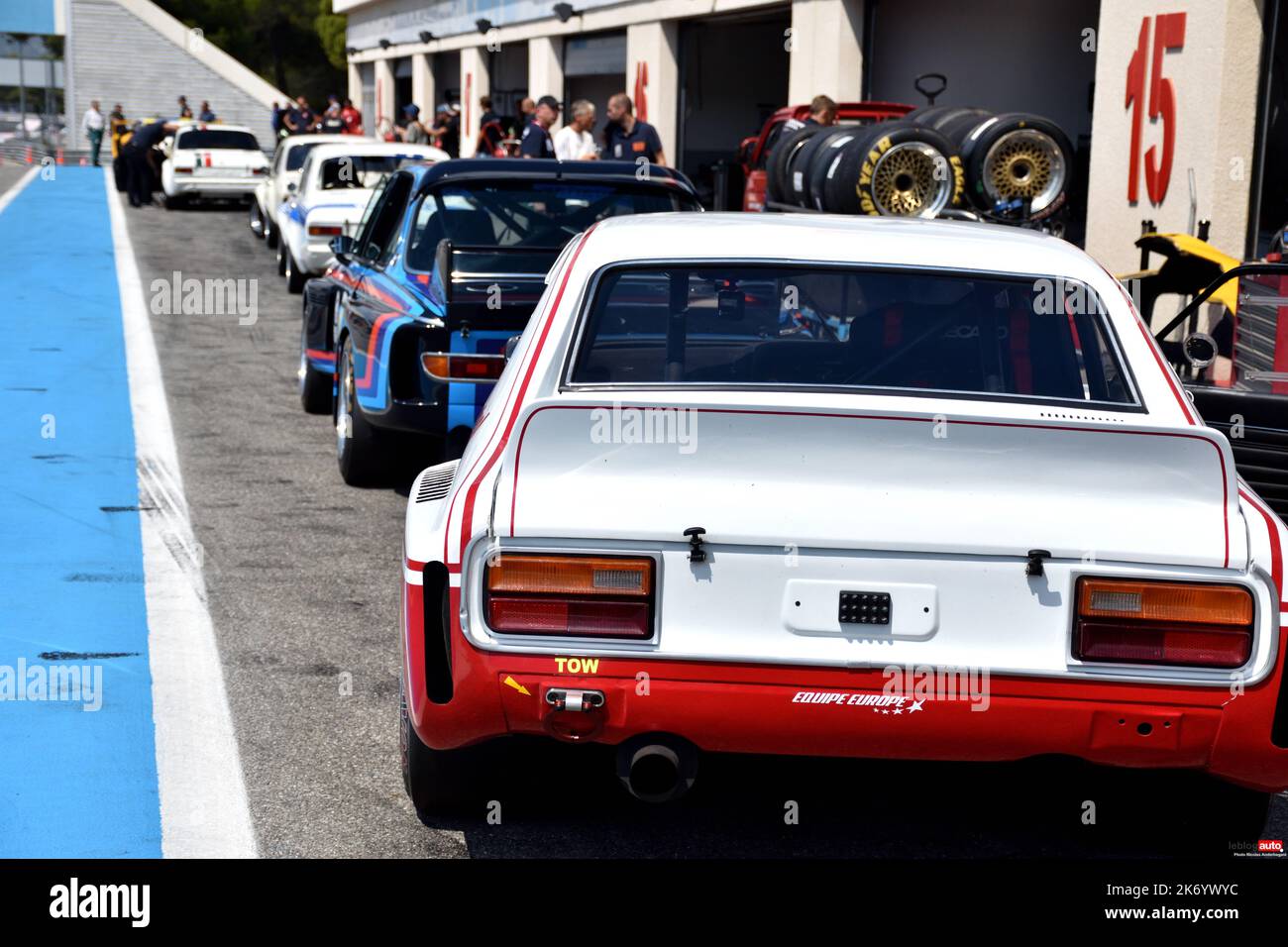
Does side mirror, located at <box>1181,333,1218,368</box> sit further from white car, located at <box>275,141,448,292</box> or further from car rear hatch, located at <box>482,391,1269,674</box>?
white car, located at <box>275,141,448,292</box>

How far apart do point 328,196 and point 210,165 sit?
41.1 feet

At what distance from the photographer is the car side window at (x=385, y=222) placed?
8.87m

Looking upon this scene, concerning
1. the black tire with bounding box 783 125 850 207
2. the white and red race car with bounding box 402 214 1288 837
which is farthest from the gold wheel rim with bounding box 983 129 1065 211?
the white and red race car with bounding box 402 214 1288 837

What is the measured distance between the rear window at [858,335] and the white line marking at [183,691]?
1427mm

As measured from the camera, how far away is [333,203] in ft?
53.3

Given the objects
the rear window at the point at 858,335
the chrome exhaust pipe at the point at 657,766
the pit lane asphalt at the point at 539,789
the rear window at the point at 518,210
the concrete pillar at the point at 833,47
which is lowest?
the pit lane asphalt at the point at 539,789

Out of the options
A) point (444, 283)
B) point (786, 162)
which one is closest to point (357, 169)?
point (786, 162)

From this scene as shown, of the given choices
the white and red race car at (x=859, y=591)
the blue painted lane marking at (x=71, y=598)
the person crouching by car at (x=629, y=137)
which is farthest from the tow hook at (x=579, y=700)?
the person crouching by car at (x=629, y=137)

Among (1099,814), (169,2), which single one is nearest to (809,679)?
(1099,814)

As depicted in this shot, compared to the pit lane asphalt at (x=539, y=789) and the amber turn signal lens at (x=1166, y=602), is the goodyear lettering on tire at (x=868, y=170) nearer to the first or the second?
the pit lane asphalt at (x=539, y=789)

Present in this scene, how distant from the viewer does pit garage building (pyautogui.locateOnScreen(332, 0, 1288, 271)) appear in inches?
540

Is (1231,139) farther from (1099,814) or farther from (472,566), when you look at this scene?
(472,566)

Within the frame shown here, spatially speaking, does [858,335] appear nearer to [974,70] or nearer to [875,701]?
[875,701]

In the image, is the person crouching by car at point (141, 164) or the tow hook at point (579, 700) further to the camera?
the person crouching by car at point (141, 164)
